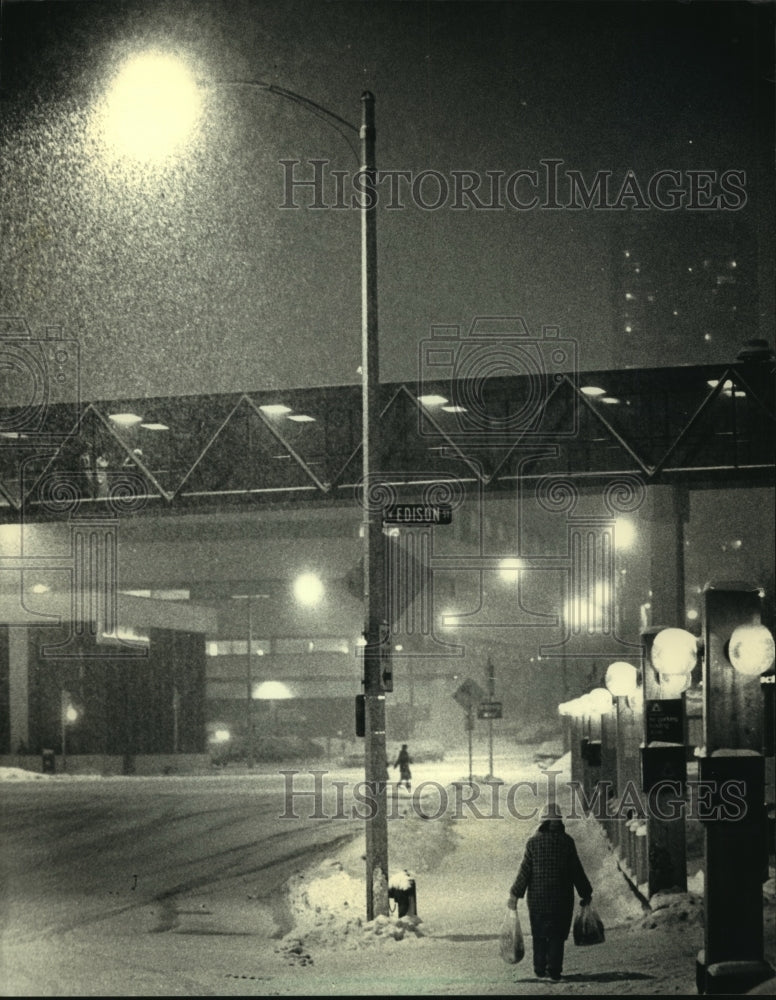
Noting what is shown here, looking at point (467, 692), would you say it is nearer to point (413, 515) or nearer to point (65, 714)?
point (413, 515)

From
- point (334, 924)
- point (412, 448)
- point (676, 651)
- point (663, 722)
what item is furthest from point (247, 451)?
point (676, 651)

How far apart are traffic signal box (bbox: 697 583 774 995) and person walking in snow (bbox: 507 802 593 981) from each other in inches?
50.5

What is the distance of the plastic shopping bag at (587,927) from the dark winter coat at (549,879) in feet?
0.83

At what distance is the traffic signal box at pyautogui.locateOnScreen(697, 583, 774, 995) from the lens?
28.5 feet

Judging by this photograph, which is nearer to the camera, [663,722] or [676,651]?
[676,651]

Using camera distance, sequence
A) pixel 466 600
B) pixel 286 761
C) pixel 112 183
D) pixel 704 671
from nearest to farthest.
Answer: pixel 704 671
pixel 112 183
pixel 286 761
pixel 466 600

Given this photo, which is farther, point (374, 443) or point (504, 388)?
point (504, 388)

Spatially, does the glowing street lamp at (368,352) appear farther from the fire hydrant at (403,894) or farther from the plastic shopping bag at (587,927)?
the plastic shopping bag at (587,927)

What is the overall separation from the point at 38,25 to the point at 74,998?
1132 cm

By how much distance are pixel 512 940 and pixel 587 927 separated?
0.60 meters

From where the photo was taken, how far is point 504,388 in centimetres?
2066

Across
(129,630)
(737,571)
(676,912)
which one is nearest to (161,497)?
(676,912)

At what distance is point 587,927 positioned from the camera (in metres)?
10.1

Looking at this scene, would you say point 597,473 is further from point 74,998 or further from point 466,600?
point 466,600
